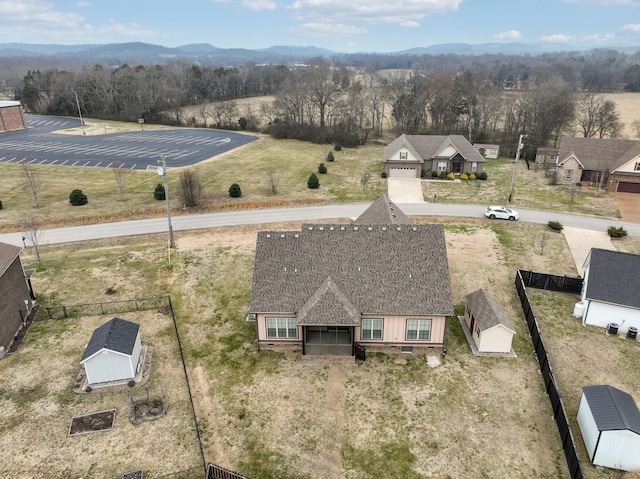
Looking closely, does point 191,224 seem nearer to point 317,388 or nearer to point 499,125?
point 317,388

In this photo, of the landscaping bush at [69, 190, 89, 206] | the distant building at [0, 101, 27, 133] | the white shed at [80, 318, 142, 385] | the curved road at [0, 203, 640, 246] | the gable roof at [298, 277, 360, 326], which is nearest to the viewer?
the white shed at [80, 318, 142, 385]

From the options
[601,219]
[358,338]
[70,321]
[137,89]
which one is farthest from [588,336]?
[137,89]

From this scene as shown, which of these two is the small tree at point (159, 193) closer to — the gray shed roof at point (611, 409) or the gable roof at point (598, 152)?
the gray shed roof at point (611, 409)

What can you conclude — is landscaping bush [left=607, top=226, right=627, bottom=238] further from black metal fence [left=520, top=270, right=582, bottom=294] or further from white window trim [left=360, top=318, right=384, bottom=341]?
white window trim [left=360, top=318, right=384, bottom=341]

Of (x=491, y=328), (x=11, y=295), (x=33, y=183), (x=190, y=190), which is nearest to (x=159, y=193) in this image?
(x=190, y=190)

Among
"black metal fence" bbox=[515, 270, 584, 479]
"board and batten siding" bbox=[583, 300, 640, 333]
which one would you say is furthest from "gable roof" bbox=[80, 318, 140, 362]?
"board and batten siding" bbox=[583, 300, 640, 333]

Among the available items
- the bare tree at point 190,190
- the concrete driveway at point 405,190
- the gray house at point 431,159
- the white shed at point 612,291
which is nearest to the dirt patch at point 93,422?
the white shed at point 612,291

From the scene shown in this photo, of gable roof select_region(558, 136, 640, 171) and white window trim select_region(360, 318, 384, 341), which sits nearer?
white window trim select_region(360, 318, 384, 341)

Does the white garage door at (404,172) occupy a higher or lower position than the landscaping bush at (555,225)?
higher
